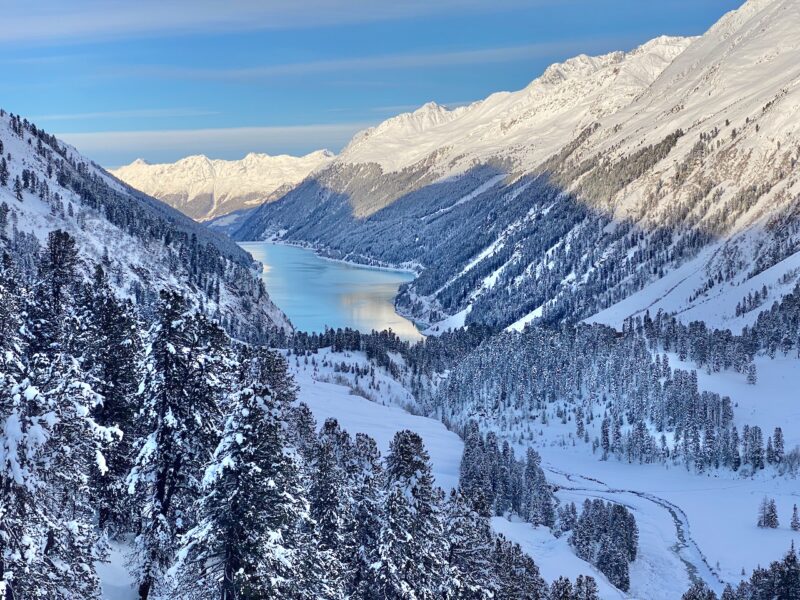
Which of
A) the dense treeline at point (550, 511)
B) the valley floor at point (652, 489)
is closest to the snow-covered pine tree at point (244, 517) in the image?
the valley floor at point (652, 489)

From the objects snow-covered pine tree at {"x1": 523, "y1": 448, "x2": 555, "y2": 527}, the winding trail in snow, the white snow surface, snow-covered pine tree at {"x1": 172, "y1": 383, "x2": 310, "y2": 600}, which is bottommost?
the winding trail in snow

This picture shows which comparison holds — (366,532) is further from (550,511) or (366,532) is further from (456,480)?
(550,511)

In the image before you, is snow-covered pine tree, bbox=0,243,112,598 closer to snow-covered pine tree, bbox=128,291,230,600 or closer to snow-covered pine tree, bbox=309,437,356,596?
snow-covered pine tree, bbox=128,291,230,600

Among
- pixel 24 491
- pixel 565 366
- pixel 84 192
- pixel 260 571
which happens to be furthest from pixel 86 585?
pixel 84 192

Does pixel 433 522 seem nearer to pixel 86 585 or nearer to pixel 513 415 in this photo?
pixel 86 585

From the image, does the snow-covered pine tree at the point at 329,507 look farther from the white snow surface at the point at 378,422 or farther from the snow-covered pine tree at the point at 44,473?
the white snow surface at the point at 378,422

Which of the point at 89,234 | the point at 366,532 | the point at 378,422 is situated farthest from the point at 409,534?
the point at 89,234

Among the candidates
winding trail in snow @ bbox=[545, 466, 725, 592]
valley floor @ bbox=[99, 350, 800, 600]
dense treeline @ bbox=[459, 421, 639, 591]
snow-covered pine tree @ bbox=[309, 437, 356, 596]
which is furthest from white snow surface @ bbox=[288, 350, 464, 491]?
snow-covered pine tree @ bbox=[309, 437, 356, 596]
